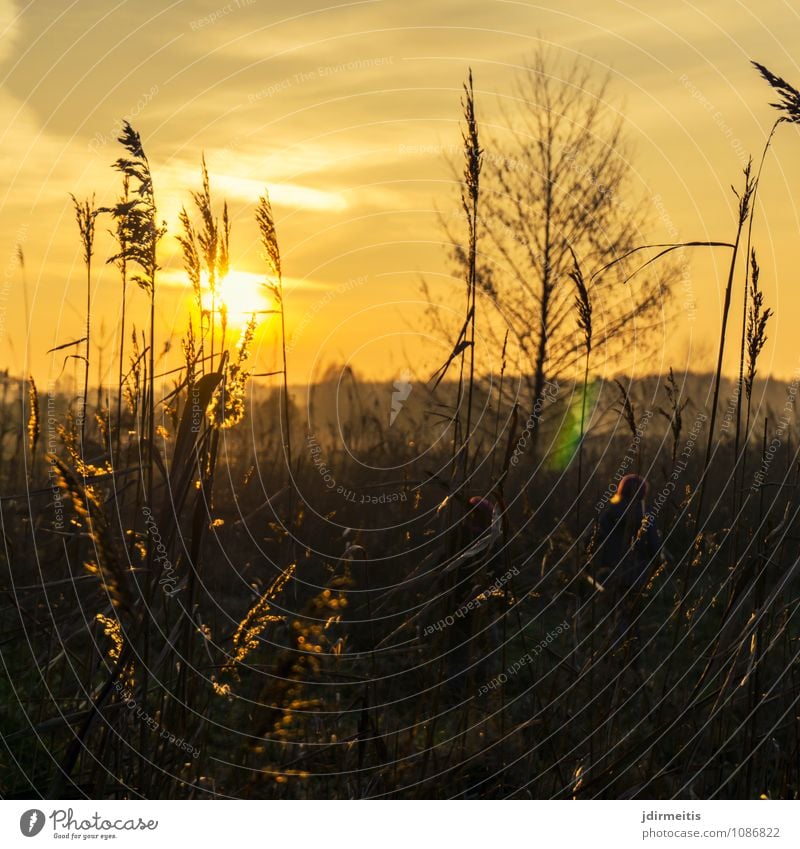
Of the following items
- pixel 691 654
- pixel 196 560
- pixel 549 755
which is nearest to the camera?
pixel 196 560

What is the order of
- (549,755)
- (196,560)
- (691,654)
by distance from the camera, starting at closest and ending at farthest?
(196,560) → (549,755) → (691,654)

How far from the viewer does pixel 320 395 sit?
9.34 meters

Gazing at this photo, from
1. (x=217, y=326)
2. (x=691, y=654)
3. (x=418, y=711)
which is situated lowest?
(x=691, y=654)

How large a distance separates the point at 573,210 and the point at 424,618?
26.0 ft

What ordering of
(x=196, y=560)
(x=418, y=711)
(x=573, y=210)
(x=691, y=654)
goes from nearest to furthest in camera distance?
(x=196, y=560) → (x=418, y=711) → (x=691, y=654) → (x=573, y=210)

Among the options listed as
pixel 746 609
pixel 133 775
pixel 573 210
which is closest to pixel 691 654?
pixel 746 609

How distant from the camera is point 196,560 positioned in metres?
2.06

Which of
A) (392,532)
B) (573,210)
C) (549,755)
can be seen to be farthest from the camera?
(573,210)

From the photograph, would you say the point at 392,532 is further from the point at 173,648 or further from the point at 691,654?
the point at 173,648
